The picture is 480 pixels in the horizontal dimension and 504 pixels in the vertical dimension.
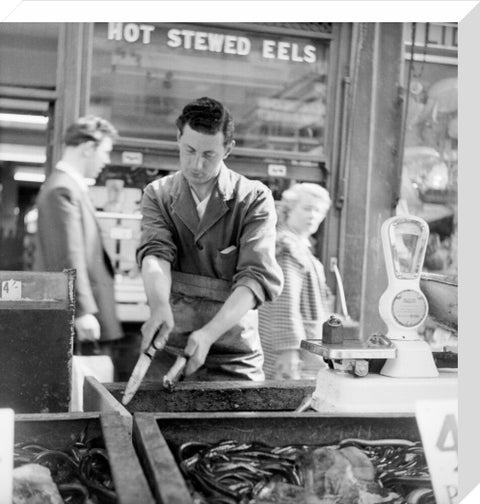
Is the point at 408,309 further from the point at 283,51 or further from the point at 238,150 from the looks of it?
the point at 283,51

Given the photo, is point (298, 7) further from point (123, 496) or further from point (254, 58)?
point (123, 496)

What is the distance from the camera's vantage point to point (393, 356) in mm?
1307

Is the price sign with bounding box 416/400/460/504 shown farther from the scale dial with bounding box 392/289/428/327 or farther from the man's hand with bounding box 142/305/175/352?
the man's hand with bounding box 142/305/175/352

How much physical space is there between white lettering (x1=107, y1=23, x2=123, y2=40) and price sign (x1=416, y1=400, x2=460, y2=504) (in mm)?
1961

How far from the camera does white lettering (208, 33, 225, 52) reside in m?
2.61

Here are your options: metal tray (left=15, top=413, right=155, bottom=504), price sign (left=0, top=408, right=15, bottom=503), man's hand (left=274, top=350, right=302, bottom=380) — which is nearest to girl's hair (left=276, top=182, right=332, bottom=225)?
man's hand (left=274, top=350, right=302, bottom=380)

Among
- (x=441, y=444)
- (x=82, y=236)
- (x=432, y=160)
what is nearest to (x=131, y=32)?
(x=82, y=236)

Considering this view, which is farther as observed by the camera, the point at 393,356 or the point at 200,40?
the point at 200,40

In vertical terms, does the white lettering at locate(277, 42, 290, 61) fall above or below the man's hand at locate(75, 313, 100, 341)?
above

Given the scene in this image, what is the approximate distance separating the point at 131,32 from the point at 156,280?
1238 mm

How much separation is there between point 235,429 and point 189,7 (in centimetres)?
123

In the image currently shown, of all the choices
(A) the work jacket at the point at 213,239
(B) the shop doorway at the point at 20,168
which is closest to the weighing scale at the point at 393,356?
(A) the work jacket at the point at 213,239

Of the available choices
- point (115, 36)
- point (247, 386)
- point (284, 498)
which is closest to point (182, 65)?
point (115, 36)

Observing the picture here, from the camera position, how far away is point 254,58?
266 centimetres
